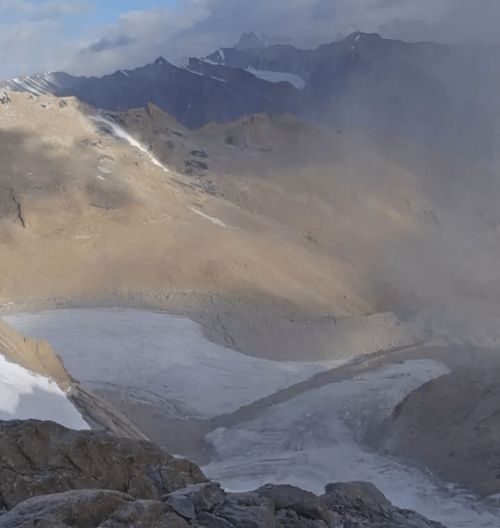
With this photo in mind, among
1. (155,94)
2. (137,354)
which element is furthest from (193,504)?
(155,94)

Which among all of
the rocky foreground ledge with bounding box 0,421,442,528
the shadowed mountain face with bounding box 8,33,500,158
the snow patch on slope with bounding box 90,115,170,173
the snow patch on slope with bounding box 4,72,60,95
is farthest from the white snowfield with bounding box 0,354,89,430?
the snow patch on slope with bounding box 4,72,60,95

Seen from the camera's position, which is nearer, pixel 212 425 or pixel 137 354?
pixel 212 425

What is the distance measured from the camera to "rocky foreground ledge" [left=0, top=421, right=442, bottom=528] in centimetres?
853

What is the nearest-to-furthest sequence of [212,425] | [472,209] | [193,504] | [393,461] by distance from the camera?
1. [193,504]
2. [393,461]
3. [212,425]
4. [472,209]

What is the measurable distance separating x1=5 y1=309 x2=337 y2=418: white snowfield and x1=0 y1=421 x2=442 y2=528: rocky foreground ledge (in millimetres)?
16118

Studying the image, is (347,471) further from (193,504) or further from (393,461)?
(193,504)

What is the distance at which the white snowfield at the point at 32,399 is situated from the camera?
18312 millimetres

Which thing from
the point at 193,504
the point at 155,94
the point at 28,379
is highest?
the point at 193,504

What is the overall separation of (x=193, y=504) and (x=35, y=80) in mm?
167091

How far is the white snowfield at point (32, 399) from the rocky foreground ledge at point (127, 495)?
695cm

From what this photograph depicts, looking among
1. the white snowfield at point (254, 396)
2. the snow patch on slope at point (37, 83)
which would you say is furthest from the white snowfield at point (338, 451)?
the snow patch on slope at point (37, 83)

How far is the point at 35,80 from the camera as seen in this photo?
168375 millimetres

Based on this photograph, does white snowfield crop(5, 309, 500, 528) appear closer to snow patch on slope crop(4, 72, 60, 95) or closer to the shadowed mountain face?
the shadowed mountain face

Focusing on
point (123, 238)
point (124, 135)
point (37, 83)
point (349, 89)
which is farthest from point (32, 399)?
point (37, 83)
